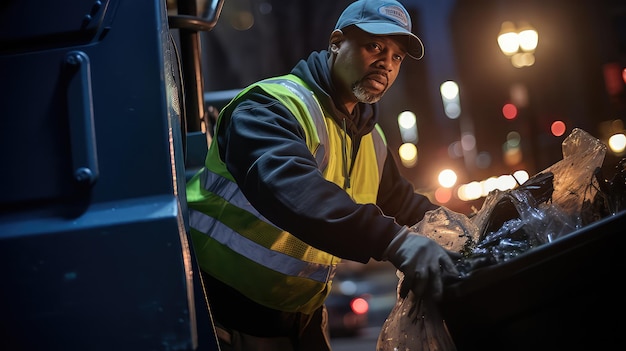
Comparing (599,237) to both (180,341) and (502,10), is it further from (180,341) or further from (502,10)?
(502,10)

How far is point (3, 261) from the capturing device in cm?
172

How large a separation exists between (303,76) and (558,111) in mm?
21503

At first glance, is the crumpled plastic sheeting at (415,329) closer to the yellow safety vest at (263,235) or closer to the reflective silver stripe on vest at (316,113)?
the yellow safety vest at (263,235)

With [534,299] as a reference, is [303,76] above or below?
above

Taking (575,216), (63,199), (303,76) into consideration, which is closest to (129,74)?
(63,199)

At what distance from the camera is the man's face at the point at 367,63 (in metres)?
2.64

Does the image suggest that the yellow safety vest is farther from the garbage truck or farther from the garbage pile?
the garbage truck

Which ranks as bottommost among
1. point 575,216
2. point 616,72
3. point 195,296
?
point 616,72

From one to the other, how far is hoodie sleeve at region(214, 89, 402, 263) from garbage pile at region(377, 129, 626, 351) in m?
0.25

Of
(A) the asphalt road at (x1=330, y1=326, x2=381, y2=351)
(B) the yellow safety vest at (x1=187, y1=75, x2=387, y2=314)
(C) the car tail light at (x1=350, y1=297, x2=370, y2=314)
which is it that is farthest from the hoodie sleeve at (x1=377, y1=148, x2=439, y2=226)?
(C) the car tail light at (x1=350, y1=297, x2=370, y2=314)

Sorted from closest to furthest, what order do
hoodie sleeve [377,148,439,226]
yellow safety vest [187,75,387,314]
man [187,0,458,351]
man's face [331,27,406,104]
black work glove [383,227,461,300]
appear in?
black work glove [383,227,461,300], man [187,0,458,351], yellow safety vest [187,75,387,314], man's face [331,27,406,104], hoodie sleeve [377,148,439,226]

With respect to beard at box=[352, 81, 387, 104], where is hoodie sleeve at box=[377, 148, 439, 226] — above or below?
below

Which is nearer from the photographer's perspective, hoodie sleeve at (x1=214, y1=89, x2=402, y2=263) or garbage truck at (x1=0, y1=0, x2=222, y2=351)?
garbage truck at (x1=0, y1=0, x2=222, y2=351)

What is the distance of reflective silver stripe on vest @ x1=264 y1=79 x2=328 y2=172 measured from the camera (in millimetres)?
2574
